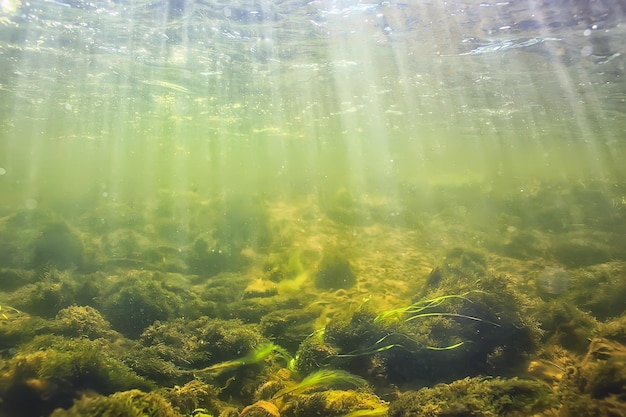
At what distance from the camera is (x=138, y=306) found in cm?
802

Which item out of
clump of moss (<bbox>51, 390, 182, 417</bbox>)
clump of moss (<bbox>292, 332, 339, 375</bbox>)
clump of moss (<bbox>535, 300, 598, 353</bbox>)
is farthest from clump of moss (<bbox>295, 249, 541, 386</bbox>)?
clump of moss (<bbox>51, 390, 182, 417</bbox>)

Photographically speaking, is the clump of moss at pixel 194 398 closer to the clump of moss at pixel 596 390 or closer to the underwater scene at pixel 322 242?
the underwater scene at pixel 322 242

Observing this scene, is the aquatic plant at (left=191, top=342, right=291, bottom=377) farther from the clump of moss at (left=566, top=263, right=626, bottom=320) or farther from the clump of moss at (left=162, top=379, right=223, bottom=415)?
the clump of moss at (left=566, top=263, right=626, bottom=320)

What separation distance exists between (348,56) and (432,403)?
555 inches

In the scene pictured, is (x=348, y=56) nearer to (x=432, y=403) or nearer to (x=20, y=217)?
(x=432, y=403)

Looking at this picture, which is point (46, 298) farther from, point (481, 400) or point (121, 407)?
point (481, 400)

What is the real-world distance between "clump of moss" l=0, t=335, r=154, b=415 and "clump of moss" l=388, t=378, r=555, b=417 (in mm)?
3594

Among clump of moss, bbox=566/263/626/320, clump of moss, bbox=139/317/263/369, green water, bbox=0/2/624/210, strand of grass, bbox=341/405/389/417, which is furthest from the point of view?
green water, bbox=0/2/624/210

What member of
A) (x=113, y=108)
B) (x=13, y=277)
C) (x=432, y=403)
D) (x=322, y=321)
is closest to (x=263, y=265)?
(x=322, y=321)

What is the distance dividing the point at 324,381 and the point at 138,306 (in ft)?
17.5

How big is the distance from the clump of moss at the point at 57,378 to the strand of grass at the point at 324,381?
2.04 metres

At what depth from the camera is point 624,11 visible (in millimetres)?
9336

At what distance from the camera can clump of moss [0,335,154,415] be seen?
153 inches

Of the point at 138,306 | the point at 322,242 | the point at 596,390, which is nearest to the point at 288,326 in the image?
the point at 138,306
